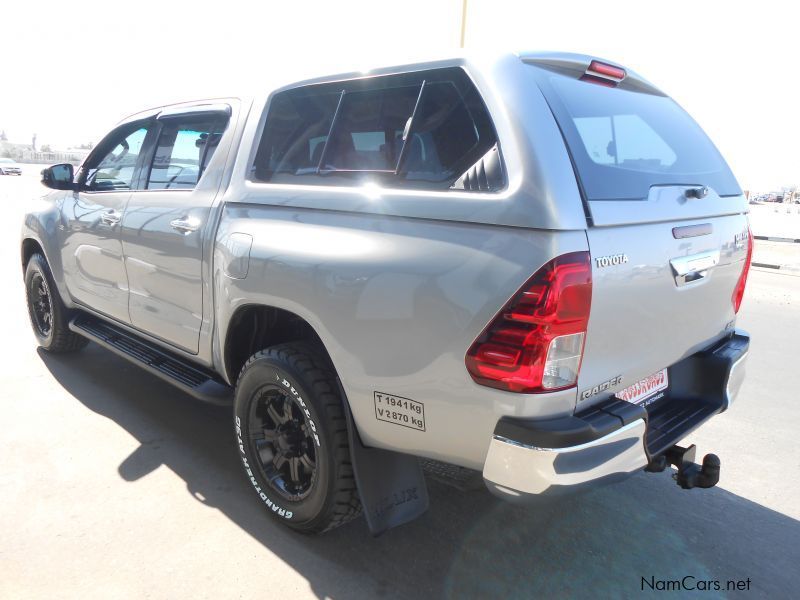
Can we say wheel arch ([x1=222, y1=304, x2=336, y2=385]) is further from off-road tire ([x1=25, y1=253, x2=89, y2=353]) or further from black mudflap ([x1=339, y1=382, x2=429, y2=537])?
off-road tire ([x1=25, y1=253, x2=89, y2=353])

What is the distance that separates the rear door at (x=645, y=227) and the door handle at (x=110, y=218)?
106 inches

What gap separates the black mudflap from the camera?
7.57 feet

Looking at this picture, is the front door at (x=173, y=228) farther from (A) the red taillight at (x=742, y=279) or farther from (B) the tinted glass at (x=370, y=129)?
(A) the red taillight at (x=742, y=279)

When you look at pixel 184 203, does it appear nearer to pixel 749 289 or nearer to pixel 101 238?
pixel 101 238

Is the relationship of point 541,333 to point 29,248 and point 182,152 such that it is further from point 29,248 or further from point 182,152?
point 29,248

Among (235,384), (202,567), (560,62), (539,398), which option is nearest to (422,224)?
(539,398)

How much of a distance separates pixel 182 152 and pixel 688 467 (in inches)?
117

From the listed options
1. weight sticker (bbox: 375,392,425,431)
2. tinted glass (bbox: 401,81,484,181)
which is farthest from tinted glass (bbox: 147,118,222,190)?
weight sticker (bbox: 375,392,425,431)

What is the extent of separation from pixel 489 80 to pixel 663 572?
81.4 inches

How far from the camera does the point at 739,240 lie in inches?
103

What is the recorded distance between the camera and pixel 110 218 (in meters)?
3.70

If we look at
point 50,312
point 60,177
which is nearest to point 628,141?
point 60,177

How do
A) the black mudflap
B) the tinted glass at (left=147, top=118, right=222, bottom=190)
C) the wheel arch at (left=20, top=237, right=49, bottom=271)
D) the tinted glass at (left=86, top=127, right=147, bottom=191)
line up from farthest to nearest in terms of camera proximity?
1. the wheel arch at (left=20, top=237, right=49, bottom=271)
2. the tinted glass at (left=86, top=127, right=147, bottom=191)
3. the tinted glass at (left=147, top=118, right=222, bottom=190)
4. the black mudflap

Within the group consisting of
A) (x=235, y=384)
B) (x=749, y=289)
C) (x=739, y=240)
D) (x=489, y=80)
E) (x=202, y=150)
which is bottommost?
(x=749, y=289)
